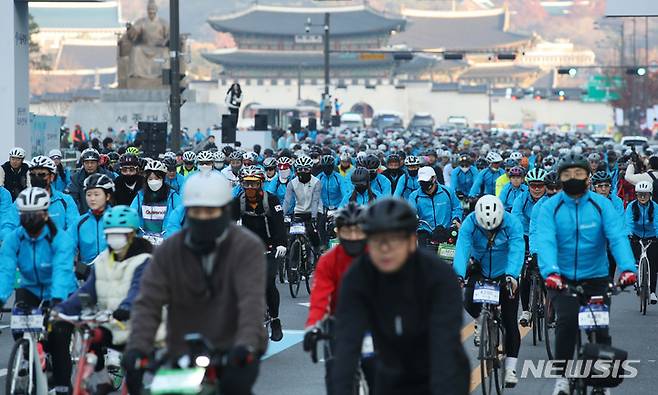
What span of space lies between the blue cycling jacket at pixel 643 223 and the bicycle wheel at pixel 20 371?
927 centimetres

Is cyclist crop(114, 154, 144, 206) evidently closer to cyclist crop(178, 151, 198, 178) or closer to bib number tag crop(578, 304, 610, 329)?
cyclist crop(178, 151, 198, 178)

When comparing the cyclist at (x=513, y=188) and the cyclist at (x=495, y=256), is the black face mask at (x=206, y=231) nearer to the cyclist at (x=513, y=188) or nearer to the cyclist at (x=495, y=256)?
→ the cyclist at (x=495, y=256)

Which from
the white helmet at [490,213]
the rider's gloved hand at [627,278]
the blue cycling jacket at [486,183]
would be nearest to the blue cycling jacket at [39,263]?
the white helmet at [490,213]

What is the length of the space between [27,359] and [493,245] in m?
3.58

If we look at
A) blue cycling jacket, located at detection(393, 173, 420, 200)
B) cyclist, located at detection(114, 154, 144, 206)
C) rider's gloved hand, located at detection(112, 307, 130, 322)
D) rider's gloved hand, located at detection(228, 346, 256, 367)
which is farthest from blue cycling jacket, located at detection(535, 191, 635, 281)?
blue cycling jacket, located at detection(393, 173, 420, 200)

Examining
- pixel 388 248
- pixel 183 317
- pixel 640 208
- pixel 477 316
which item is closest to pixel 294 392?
pixel 477 316

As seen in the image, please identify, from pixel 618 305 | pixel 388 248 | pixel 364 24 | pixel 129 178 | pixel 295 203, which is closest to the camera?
pixel 388 248

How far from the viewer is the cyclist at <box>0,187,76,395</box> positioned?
32.0 ft

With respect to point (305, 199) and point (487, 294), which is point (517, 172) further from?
point (487, 294)

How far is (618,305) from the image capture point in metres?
18.3

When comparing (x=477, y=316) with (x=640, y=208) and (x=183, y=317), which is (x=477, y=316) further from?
(x=640, y=208)

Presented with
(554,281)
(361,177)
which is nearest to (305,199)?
(361,177)

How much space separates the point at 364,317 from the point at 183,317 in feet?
2.88

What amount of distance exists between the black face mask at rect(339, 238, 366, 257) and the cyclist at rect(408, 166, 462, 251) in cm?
774
